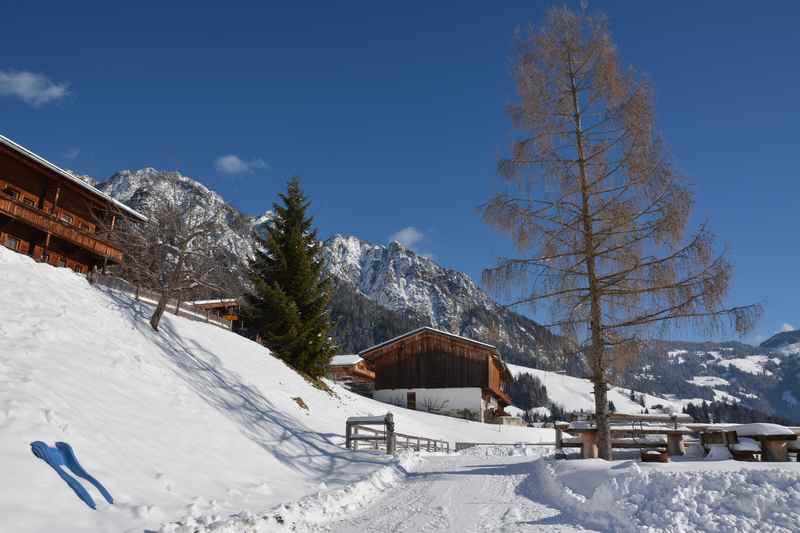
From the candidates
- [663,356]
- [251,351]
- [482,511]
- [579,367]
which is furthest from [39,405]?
[251,351]

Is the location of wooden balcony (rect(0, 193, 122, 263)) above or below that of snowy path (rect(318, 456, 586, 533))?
above

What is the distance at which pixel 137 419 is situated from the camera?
34.0 feet

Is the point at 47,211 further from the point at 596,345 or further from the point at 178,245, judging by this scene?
the point at 596,345

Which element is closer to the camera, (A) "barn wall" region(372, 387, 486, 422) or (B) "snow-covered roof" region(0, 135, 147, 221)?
(B) "snow-covered roof" region(0, 135, 147, 221)

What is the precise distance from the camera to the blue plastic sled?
6.77 m

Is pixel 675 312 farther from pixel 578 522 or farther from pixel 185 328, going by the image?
pixel 185 328

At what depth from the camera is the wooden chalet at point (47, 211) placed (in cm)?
2636

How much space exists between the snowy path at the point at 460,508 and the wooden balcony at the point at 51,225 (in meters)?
22.7

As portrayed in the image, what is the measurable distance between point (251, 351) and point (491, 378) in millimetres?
26505

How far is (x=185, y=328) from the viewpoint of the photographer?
20.0m

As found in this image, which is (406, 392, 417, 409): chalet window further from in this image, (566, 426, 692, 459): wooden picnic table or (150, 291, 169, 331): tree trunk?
(150, 291, 169, 331): tree trunk

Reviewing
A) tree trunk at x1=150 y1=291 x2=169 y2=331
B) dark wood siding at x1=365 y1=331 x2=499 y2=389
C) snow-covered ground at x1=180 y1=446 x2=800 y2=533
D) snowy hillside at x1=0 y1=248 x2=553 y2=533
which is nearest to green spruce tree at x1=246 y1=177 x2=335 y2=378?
snowy hillside at x1=0 y1=248 x2=553 y2=533

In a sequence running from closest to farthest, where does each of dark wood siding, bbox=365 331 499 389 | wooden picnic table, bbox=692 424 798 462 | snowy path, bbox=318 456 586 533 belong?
snowy path, bbox=318 456 586 533, wooden picnic table, bbox=692 424 798 462, dark wood siding, bbox=365 331 499 389

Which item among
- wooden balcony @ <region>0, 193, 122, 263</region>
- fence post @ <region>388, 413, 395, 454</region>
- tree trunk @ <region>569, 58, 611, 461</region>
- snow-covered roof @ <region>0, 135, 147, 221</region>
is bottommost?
fence post @ <region>388, 413, 395, 454</region>
